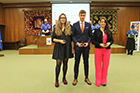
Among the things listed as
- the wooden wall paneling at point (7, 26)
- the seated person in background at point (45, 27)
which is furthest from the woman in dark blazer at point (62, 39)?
the wooden wall paneling at point (7, 26)

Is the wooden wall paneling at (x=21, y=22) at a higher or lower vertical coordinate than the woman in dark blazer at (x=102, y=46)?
higher

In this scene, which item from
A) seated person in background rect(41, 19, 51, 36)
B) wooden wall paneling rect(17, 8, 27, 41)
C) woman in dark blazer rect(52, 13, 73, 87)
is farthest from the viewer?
wooden wall paneling rect(17, 8, 27, 41)

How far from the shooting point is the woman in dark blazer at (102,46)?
2.38 meters

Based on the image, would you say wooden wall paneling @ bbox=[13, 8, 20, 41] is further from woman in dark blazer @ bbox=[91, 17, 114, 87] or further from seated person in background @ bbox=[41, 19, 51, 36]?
woman in dark blazer @ bbox=[91, 17, 114, 87]

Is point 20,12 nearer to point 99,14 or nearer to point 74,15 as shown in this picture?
point 74,15

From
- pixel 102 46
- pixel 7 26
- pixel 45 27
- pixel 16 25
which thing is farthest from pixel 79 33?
pixel 7 26

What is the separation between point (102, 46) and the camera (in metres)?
2.33

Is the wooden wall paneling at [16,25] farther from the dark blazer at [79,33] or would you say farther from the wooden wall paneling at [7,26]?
the dark blazer at [79,33]

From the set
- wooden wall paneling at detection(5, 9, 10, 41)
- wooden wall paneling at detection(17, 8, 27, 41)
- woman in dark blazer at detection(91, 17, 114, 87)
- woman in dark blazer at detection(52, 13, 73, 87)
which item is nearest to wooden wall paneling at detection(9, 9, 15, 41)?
wooden wall paneling at detection(5, 9, 10, 41)

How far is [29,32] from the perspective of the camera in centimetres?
862

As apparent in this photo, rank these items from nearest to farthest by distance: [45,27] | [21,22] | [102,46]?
[102,46] < [45,27] < [21,22]

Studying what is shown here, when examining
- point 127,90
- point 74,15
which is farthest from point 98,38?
point 74,15

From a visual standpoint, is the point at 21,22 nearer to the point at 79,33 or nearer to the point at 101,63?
the point at 79,33

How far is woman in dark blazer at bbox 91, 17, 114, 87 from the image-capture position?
7.80 feet
